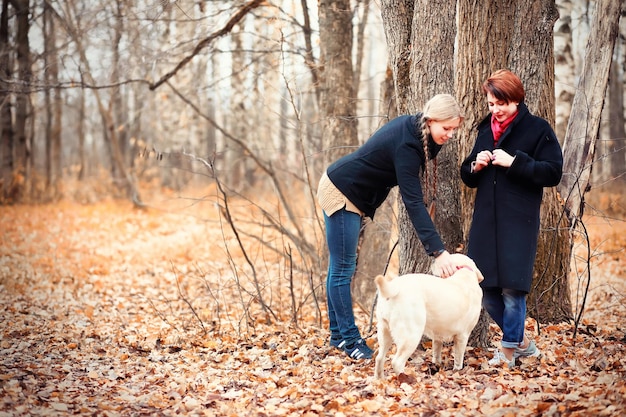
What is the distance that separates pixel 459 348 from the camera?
4.08m

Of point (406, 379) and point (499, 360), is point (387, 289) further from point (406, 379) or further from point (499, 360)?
point (499, 360)

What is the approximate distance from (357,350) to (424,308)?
96cm

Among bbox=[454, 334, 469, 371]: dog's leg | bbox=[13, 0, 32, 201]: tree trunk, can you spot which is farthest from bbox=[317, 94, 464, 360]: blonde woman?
bbox=[13, 0, 32, 201]: tree trunk

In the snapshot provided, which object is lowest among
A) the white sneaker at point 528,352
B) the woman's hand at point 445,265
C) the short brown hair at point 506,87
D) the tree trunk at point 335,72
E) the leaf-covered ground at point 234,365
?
the leaf-covered ground at point 234,365

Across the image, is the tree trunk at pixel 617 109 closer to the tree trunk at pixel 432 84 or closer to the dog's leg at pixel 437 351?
the tree trunk at pixel 432 84

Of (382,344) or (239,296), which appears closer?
(382,344)

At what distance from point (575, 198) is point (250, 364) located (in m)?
3.43

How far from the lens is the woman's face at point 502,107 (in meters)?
3.96

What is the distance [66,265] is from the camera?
Result: 949 cm

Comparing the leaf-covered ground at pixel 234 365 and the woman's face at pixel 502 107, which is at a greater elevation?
the woman's face at pixel 502 107

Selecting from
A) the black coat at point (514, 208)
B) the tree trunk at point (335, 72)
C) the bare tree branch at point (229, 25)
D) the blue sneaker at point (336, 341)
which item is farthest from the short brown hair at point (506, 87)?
the bare tree branch at point (229, 25)

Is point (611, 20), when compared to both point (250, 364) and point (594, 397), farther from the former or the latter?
point (250, 364)

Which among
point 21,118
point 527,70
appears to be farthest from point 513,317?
point 21,118

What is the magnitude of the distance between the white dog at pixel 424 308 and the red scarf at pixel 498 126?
0.90m
